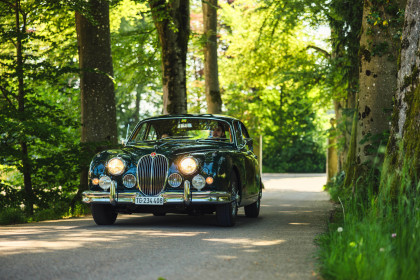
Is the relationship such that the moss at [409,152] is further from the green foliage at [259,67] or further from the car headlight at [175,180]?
the green foliage at [259,67]

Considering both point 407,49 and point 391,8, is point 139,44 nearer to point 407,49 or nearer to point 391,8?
point 391,8

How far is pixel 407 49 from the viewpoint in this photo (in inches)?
333

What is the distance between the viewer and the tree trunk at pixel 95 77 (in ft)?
46.6

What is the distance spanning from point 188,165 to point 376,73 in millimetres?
4599

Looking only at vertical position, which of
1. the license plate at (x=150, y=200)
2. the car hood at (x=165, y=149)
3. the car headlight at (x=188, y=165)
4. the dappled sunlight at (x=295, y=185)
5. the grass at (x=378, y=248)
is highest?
the car hood at (x=165, y=149)

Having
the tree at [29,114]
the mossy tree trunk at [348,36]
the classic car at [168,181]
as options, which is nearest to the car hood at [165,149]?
the classic car at [168,181]

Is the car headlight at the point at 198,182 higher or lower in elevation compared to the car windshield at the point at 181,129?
lower

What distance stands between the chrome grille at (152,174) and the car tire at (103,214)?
2.94 ft

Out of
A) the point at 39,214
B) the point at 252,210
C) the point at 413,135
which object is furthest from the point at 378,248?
the point at 39,214

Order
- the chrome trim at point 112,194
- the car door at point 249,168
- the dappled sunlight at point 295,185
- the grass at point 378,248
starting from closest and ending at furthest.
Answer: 1. the grass at point 378,248
2. the chrome trim at point 112,194
3. the car door at point 249,168
4. the dappled sunlight at point 295,185

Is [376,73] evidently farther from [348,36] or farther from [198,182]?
[198,182]

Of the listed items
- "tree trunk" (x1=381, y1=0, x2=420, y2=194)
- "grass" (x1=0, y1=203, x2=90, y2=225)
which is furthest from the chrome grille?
"grass" (x1=0, y1=203, x2=90, y2=225)

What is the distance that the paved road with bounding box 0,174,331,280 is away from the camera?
550 centimetres

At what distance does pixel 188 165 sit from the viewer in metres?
9.16
